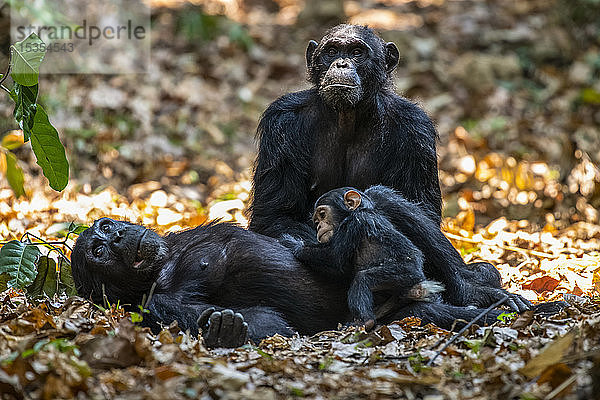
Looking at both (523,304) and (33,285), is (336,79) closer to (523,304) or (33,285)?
(523,304)

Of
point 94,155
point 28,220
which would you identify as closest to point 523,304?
point 28,220

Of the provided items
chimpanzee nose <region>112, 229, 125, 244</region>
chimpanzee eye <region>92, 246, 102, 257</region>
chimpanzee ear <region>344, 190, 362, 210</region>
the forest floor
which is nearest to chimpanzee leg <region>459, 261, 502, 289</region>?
the forest floor

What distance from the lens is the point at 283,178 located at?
5.46 meters

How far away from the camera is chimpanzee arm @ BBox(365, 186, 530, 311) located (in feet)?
15.0

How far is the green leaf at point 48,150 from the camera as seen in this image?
458 centimetres

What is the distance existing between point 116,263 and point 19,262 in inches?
25.5

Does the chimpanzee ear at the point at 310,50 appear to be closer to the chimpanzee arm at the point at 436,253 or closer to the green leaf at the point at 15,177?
the chimpanzee arm at the point at 436,253

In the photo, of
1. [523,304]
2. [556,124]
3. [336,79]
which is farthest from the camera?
A: [556,124]

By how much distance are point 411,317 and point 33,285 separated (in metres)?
2.45

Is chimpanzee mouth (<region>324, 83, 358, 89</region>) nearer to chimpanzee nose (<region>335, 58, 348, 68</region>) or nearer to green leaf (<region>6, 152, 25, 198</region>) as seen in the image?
chimpanzee nose (<region>335, 58, 348, 68</region>)

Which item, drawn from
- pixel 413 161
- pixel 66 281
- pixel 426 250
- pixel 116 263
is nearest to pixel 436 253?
pixel 426 250

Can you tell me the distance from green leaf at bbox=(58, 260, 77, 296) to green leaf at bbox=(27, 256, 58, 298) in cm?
12

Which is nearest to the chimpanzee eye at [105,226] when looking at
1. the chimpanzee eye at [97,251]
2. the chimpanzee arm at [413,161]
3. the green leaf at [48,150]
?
the chimpanzee eye at [97,251]

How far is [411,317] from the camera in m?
4.33
